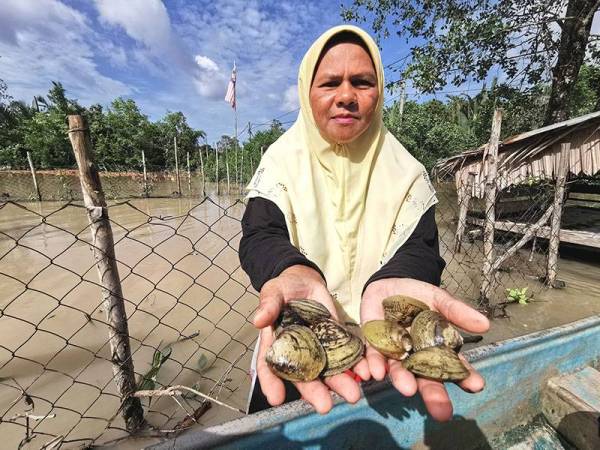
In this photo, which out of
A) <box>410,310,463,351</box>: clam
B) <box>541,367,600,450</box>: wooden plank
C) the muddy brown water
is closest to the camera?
<box>410,310,463,351</box>: clam

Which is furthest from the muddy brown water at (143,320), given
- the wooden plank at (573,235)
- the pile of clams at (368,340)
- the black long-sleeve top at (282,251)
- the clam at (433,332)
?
the clam at (433,332)

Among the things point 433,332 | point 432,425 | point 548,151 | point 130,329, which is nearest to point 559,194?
point 548,151

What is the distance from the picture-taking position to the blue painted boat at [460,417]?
126cm

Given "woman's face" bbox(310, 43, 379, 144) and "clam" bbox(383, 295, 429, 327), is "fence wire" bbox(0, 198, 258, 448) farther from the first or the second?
"clam" bbox(383, 295, 429, 327)

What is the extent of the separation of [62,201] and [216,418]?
22948 mm

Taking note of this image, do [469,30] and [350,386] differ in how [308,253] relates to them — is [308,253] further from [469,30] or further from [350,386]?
[469,30]

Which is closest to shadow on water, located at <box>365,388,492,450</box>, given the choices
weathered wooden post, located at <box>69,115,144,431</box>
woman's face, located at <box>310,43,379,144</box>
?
woman's face, located at <box>310,43,379,144</box>

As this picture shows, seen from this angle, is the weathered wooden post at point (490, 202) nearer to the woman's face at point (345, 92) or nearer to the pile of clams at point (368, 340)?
the woman's face at point (345, 92)

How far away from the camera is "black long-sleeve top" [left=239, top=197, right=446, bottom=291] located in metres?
1.49

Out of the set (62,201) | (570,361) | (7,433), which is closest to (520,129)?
(570,361)

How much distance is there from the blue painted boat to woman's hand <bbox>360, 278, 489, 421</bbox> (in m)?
0.25

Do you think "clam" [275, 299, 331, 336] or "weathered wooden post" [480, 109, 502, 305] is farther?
"weathered wooden post" [480, 109, 502, 305]

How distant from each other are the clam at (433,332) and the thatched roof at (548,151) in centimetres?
543

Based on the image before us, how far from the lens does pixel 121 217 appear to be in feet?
47.6
